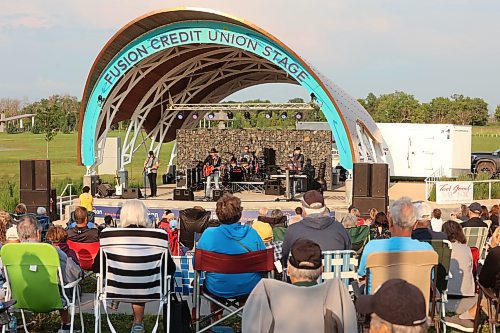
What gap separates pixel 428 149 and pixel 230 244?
22864mm

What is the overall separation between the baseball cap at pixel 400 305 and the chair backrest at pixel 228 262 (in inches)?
108

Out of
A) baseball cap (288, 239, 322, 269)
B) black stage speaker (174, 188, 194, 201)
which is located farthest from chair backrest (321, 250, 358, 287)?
black stage speaker (174, 188, 194, 201)

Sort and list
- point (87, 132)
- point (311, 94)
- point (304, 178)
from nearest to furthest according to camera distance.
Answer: point (311, 94) → point (87, 132) → point (304, 178)

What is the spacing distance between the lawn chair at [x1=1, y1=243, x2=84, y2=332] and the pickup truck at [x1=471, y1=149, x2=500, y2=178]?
23.3 meters

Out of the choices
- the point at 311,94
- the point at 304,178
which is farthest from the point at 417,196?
the point at 311,94

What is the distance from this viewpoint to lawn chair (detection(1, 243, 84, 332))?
17.0 ft

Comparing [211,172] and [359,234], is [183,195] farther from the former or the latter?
[359,234]

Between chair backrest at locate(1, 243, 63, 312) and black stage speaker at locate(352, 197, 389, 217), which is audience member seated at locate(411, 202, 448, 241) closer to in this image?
chair backrest at locate(1, 243, 63, 312)

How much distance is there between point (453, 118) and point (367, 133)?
4890 cm

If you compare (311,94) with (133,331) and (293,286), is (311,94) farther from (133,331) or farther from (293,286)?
(293,286)

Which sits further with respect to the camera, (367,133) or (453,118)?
(453,118)

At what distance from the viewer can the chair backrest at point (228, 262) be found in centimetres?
510

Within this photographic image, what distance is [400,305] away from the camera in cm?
234

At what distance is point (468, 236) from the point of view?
8.10 metres
